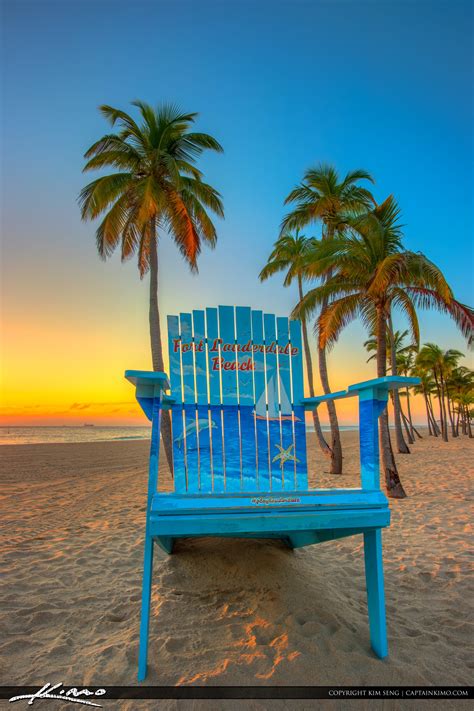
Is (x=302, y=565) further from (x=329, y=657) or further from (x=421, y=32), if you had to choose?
(x=421, y=32)

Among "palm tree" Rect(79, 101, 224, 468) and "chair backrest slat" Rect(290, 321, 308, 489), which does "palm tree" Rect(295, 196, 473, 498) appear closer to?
"palm tree" Rect(79, 101, 224, 468)

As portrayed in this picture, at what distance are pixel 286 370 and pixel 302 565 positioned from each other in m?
1.59

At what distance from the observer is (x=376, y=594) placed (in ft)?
6.15

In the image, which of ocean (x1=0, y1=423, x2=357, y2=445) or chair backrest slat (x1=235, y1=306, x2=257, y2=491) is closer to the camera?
chair backrest slat (x1=235, y1=306, x2=257, y2=491)

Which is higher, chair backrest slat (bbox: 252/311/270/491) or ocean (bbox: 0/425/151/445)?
chair backrest slat (bbox: 252/311/270/491)

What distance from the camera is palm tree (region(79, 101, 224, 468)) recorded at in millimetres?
9125

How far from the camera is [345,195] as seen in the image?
1189 cm

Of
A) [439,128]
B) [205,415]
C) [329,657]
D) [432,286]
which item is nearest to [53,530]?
[205,415]

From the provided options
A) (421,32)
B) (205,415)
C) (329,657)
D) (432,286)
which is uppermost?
(421,32)

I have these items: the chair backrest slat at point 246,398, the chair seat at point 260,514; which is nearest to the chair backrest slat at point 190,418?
the chair backrest slat at point 246,398

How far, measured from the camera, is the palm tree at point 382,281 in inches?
278

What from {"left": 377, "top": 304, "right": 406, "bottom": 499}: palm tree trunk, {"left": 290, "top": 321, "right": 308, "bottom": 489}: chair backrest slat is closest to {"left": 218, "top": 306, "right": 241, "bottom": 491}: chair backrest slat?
{"left": 290, "top": 321, "right": 308, "bottom": 489}: chair backrest slat

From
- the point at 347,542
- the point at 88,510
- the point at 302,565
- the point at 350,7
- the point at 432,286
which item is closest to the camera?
the point at 302,565

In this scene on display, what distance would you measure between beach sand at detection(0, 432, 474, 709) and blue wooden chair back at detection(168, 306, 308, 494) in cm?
65
